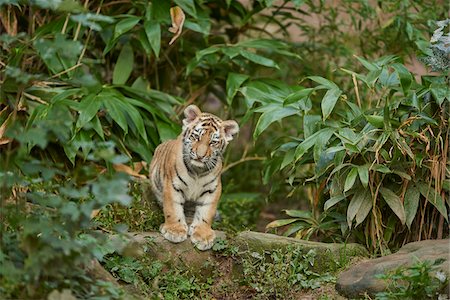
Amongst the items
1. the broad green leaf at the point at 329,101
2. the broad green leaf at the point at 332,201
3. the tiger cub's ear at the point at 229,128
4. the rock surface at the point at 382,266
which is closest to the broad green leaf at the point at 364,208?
the broad green leaf at the point at 332,201

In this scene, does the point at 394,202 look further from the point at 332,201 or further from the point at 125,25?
the point at 125,25

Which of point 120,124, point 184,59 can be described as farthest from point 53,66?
point 184,59

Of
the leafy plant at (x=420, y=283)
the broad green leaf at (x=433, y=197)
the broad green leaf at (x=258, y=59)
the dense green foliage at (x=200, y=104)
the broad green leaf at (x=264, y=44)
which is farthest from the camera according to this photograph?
the broad green leaf at (x=264, y=44)

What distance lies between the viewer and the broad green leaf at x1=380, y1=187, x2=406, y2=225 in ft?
18.9

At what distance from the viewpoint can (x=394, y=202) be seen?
5.80m

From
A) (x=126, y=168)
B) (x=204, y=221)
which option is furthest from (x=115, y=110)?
(x=204, y=221)

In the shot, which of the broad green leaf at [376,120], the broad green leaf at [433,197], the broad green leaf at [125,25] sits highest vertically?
the broad green leaf at [376,120]

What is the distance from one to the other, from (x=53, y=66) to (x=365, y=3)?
8.95ft

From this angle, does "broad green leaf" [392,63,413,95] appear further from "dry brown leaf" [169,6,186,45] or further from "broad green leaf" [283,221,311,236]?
"dry brown leaf" [169,6,186,45]

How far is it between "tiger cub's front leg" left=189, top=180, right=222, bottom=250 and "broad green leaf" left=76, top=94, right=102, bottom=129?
1123mm

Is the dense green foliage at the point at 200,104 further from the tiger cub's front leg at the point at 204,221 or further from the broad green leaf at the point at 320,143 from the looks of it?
the tiger cub's front leg at the point at 204,221

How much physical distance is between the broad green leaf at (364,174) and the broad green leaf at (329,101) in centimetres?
43

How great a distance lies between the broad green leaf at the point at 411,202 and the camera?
5.79 metres

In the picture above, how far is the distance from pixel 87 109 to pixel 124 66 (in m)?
1.10
